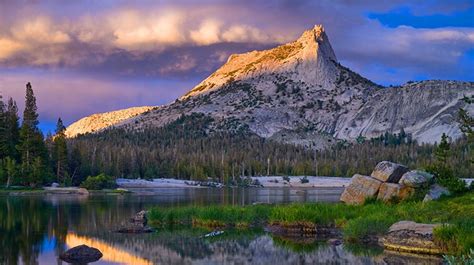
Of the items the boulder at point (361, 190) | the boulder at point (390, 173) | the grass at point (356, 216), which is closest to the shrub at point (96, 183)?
the grass at point (356, 216)

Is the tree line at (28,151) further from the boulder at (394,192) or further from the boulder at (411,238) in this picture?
the boulder at (411,238)

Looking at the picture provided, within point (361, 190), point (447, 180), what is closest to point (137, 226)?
point (361, 190)

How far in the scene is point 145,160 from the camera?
166250mm

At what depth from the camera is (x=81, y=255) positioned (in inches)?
1342

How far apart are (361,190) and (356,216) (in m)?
7.96

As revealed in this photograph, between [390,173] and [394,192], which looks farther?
[390,173]

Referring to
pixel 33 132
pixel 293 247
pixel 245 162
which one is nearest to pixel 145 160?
pixel 245 162

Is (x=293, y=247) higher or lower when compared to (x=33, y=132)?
lower

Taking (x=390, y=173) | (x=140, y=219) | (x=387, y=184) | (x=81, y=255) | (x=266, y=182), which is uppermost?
(x=390, y=173)

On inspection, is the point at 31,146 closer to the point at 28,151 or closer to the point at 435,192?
the point at 28,151

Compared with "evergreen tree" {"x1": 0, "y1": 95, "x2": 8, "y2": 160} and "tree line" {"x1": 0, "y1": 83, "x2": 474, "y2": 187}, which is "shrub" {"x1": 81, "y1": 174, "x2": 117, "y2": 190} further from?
"evergreen tree" {"x1": 0, "y1": 95, "x2": 8, "y2": 160}

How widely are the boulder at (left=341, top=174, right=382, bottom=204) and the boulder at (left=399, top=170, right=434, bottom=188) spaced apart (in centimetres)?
232

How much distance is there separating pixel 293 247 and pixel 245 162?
152952 millimetres

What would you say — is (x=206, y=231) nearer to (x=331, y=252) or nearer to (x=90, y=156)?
(x=331, y=252)
